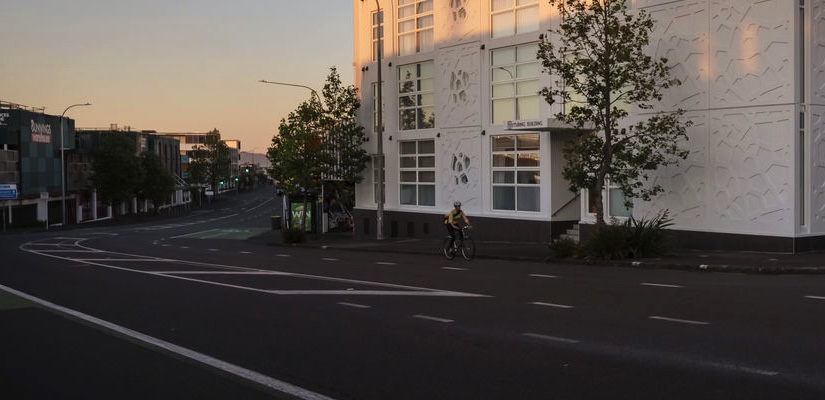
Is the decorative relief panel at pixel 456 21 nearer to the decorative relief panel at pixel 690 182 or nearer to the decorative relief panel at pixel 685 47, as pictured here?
the decorative relief panel at pixel 685 47

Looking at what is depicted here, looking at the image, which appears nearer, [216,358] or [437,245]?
[216,358]

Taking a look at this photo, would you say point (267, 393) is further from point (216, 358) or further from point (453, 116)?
point (453, 116)

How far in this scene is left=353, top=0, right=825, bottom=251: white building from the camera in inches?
770

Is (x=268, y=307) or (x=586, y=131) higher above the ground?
(x=586, y=131)

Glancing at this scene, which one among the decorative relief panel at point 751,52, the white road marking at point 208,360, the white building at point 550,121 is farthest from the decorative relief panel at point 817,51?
the white road marking at point 208,360

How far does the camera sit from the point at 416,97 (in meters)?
33.3

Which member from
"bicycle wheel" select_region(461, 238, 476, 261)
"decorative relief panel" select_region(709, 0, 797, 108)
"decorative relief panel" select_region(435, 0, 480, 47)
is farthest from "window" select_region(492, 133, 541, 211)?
"decorative relief panel" select_region(709, 0, 797, 108)

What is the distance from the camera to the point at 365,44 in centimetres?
3644

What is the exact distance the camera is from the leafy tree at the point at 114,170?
76812 millimetres

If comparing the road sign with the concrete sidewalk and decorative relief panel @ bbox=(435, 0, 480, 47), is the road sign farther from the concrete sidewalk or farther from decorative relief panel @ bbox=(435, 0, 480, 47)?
the concrete sidewalk

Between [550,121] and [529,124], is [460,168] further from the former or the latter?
[550,121]

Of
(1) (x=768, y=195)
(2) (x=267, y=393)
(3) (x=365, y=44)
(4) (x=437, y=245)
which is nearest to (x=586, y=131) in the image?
(1) (x=768, y=195)

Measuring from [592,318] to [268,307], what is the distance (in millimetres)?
4868

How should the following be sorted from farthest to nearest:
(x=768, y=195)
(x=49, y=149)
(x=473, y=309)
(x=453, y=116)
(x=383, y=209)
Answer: (x=49, y=149), (x=383, y=209), (x=453, y=116), (x=768, y=195), (x=473, y=309)
